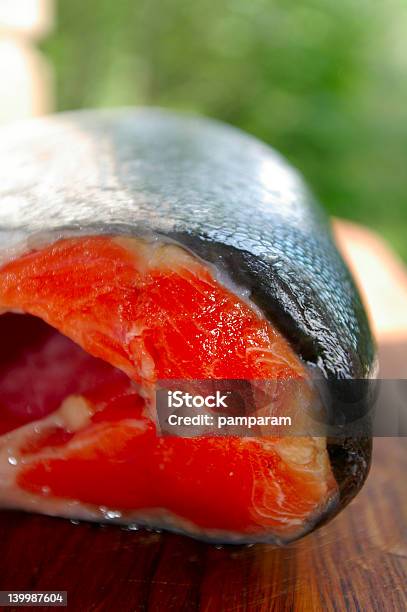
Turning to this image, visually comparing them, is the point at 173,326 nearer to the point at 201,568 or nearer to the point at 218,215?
the point at 218,215

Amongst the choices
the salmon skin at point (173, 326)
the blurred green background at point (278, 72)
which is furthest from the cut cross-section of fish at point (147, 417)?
the blurred green background at point (278, 72)

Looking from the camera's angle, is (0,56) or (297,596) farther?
(0,56)

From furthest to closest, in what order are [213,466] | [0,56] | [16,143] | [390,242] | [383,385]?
[390,242], [0,56], [383,385], [16,143], [213,466]

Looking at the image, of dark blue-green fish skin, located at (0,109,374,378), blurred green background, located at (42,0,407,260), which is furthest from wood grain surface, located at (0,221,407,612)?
blurred green background, located at (42,0,407,260)

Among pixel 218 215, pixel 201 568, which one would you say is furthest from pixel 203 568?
pixel 218 215

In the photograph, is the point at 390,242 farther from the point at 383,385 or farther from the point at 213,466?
the point at 213,466

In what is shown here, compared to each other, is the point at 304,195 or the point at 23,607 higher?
the point at 304,195

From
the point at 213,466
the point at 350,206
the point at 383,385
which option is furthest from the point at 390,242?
the point at 213,466
